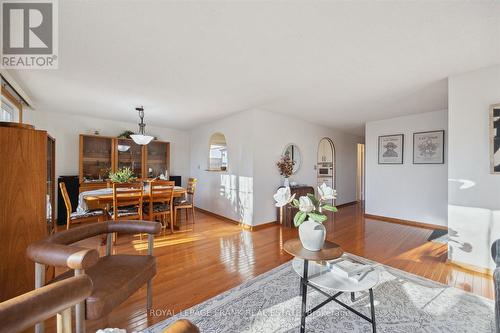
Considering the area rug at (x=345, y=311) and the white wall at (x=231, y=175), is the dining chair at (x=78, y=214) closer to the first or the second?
the white wall at (x=231, y=175)

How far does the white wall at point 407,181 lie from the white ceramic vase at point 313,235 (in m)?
3.82

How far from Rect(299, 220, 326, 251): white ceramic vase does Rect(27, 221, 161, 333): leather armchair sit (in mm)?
1169

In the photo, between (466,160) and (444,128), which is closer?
(466,160)

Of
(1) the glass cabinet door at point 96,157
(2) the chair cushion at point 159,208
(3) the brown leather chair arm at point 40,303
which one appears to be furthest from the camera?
(1) the glass cabinet door at point 96,157

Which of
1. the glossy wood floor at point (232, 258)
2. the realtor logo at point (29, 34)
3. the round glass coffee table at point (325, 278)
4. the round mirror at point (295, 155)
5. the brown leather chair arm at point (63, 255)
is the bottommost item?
the glossy wood floor at point (232, 258)

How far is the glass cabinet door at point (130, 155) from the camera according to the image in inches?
190

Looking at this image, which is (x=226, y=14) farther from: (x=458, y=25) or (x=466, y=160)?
(x=466, y=160)

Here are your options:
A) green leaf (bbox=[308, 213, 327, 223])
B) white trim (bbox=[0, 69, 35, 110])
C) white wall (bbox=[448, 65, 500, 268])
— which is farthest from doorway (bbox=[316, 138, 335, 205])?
white trim (bbox=[0, 69, 35, 110])

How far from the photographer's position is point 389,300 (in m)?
1.77

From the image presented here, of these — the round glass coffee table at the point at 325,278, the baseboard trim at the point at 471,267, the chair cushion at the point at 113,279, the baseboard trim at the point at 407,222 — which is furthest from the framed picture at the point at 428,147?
the chair cushion at the point at 113,279

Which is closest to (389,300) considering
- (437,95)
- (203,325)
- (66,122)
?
(203,325)

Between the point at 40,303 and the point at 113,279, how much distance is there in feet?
2.24

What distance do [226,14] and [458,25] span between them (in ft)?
5.94

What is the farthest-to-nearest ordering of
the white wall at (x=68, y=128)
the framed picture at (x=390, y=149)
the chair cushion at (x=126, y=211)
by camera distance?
1. the framed picture at (x=390, y=149)
2. the white wall at (x=68, y=128)
3. the chair cushion at (x=126, y=211)
